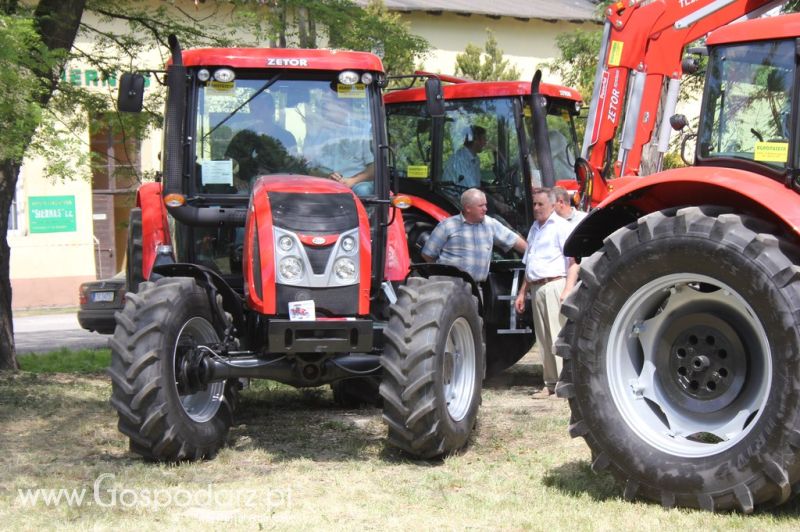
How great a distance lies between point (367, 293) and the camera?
734 centimetres

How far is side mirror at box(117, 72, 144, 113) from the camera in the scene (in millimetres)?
7977

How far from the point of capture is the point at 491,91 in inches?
430

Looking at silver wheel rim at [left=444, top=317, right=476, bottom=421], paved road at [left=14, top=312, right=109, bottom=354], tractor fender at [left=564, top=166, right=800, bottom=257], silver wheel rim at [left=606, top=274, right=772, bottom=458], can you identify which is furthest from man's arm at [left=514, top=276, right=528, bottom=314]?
paved road at [left=14, top=312, right=109, bottom=354]

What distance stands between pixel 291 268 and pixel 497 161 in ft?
13.9

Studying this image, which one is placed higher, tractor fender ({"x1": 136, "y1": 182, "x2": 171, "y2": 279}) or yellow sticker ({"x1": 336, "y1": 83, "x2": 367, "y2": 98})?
yellow sticker ({"x1": 336, "y1": 83, "x2": 367, "y2": 98})

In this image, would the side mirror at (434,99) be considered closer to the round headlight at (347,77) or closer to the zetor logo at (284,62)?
the round headlight at (347,77)

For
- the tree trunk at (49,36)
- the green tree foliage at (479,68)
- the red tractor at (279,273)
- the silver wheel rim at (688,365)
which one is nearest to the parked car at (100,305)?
the tree trunk at (49,36)

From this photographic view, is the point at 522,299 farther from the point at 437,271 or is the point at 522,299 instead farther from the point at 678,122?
the point at 678,122

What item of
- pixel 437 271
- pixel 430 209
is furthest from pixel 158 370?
pixel 430 209

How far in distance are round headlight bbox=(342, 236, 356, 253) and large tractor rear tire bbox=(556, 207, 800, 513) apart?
1678mm

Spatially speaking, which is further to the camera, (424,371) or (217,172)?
(217,172)

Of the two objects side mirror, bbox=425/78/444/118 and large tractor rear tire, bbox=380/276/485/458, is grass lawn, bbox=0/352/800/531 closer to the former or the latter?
large tractor rear tire, bbox=380/276/485/458

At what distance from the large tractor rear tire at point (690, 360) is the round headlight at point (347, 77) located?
2.76 m

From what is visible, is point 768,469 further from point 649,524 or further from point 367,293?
point 367,293
